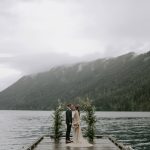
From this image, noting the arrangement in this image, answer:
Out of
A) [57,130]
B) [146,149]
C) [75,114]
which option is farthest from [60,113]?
[146,149]

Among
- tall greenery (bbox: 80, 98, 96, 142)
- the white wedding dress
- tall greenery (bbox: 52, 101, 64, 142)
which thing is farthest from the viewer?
tall greenery (bbox: 52, 101, 64, 142)

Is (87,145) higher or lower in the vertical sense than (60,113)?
lower

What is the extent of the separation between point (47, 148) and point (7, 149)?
2279cm

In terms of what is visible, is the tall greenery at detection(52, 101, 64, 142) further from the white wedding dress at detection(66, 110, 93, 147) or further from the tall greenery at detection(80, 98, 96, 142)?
the white wedding dress at detection(66, 110, 93, 147)

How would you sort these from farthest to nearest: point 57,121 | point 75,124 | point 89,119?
point 57,121
point 89,119
point 75,124

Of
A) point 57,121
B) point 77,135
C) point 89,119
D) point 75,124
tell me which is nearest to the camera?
point 77,135

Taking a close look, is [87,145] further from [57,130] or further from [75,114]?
[57,130]

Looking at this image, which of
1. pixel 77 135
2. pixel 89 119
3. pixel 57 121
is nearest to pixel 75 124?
pixel 77 135

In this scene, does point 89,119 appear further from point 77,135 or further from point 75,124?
point 77,135

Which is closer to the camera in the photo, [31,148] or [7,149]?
[31,148]

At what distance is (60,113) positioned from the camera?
40531 millimetres

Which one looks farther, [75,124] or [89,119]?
[89,119]

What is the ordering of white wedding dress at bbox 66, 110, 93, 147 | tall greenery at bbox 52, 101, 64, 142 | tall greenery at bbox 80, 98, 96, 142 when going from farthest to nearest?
tall greenery at bbox 52, 101, 64, 142, tall greenery at bbox 80, 98, 96, 142, white wedding dress at bbox 66, 110, 93, 147

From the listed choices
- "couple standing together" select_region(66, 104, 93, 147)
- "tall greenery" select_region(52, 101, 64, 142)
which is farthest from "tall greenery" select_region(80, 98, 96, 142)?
"couple standing together" select_region(66, 104, 93, 147)
